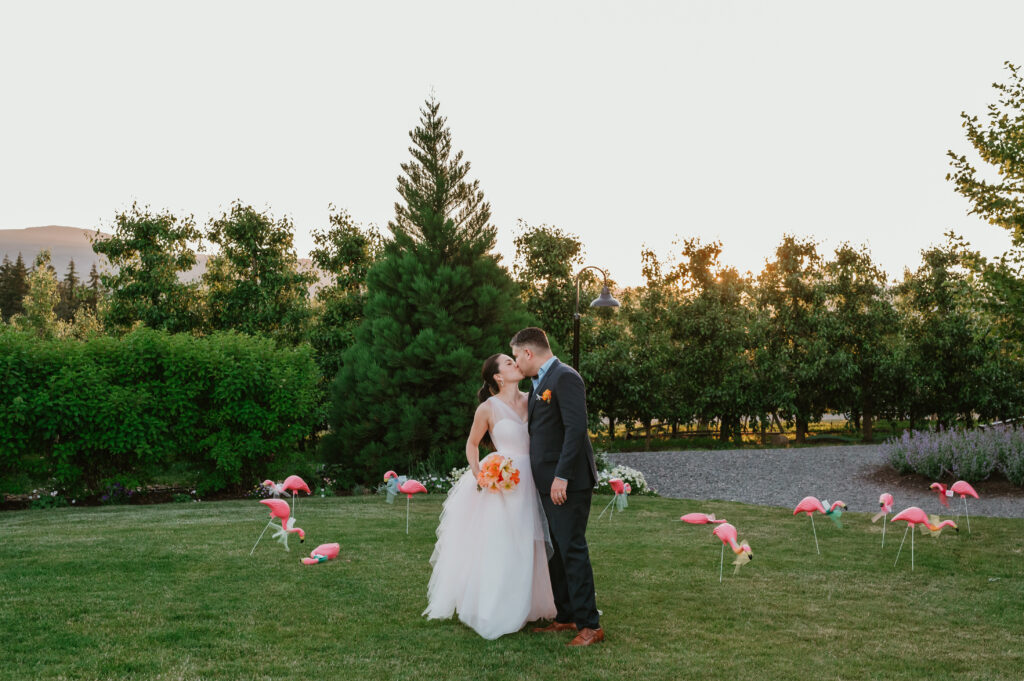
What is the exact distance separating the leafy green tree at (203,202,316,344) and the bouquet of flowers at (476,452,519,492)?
1795cm

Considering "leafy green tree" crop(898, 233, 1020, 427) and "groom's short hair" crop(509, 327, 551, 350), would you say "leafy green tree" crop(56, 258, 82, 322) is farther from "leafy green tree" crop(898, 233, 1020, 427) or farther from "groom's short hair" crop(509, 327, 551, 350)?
"groom's short hair" crop(509, 327, 551, 350)

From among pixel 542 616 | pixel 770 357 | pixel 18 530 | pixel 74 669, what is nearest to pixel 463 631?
pixel 542 616

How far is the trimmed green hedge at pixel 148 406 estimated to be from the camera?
12.0 meters

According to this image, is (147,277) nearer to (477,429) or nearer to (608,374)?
(608,374)

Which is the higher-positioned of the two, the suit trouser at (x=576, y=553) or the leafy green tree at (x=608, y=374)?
the leafy green tree at (x=608, y=374)

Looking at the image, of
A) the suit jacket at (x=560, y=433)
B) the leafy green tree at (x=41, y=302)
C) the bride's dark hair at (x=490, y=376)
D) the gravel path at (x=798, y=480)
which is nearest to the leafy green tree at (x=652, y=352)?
the gravel path at (x=798, y=480)

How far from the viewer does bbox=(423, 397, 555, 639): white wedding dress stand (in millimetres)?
5383

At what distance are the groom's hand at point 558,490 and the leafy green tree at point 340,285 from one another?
52.6 ft

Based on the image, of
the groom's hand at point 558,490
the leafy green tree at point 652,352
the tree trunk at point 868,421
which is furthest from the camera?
the tree trunk at point 868,421

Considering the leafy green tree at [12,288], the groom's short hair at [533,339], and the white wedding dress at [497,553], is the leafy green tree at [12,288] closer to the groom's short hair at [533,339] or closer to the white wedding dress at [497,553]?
the white wedding dress at [497,553]

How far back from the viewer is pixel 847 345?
90.9ft

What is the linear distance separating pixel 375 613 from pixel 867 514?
878 cm

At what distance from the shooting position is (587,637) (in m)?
5.16

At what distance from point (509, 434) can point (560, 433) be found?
506 millimetres
